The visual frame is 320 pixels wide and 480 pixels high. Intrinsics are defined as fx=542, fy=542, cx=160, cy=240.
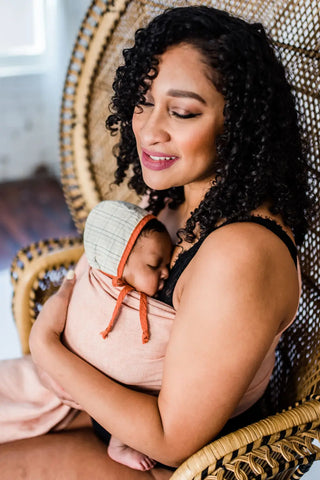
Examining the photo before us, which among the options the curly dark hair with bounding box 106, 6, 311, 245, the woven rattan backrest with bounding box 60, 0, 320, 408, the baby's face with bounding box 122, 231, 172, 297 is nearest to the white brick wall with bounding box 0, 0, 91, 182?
the woven rattan backrest with bounding box 60, 0, 320, 408

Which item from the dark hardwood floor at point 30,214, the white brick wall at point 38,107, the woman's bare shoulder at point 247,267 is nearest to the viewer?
the woman's bare shoulder at point 247,267

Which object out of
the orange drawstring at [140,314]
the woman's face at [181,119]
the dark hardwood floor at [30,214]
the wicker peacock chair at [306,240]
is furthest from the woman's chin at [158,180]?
the dark hardwood floor at [30,214]

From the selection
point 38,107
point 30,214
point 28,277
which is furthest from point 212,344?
point 38,107

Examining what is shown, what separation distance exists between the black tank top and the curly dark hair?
3 centimetres

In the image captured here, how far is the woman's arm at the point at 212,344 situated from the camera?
93 cm

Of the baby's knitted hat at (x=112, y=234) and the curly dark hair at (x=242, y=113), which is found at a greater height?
the curly dark hair at (x=242, y=113)

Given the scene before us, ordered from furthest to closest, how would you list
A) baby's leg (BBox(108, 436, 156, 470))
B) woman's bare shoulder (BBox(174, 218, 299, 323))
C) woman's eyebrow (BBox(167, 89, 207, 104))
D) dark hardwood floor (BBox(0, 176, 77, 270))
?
dark hardwood floor (BBox(0, 176, 77, 270))
baby's leg (BBox(108, 436, 156, 470))
woman's eyebrow (BBox(167, 89, 207, 104))
woman's bare shoulder (BBox(174, 218, 299, 323))

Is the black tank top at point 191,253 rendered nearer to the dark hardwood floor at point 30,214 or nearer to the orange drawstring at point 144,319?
the orange drawstring at point 144,319

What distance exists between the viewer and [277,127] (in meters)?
1.10

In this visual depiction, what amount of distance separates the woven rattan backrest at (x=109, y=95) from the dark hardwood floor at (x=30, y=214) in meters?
1.42

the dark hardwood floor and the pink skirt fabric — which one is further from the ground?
the pink skirt fabric

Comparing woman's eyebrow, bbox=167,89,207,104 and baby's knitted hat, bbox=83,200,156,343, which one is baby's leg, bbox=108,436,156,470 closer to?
baby's knitted hat, bbox=83,200,156,343

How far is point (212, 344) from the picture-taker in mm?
939

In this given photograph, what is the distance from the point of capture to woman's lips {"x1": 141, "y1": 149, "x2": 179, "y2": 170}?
3.65 feet
